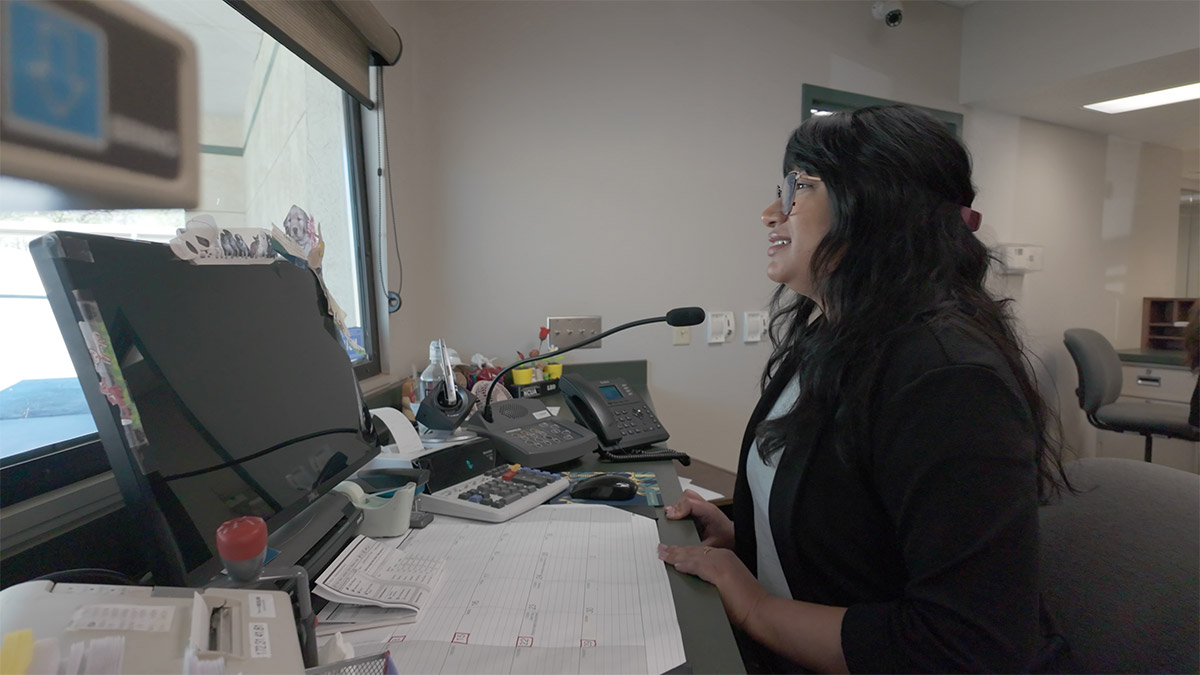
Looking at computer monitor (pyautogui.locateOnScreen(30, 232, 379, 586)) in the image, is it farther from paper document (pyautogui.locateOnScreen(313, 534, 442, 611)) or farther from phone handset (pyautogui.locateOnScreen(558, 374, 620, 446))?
phone handset (pyautogui.locateOnScreen(558, 374, 620, 446))

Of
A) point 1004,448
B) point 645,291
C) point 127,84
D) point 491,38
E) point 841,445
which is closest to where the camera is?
point 1004,448

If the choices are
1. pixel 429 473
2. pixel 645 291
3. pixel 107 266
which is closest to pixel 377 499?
pixel 429 473

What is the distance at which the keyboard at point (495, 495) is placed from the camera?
978 mm

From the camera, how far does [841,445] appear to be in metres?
0.79

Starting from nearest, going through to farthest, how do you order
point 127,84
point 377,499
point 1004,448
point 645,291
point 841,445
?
point 1004,448 < point 841,445 < point 377,499 < point 127,84 < point 645,291

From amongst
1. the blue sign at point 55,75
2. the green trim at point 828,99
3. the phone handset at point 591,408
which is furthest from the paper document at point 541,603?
the green trim at point 828,99

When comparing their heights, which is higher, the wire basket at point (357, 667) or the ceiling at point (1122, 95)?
the ceiling at point (1122, 95)

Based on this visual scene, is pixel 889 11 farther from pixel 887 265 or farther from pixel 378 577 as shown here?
pixel 378 577

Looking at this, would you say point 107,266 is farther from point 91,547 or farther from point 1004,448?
point 1004,448

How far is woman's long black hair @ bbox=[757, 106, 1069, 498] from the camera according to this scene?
80 cm

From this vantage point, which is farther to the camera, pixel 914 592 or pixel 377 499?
pixel 377 499

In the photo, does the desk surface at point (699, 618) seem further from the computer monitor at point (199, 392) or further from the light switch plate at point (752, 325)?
the light switch plate at point (752, 325)

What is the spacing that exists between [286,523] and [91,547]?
209mm

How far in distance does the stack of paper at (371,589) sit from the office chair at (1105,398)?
386cm
